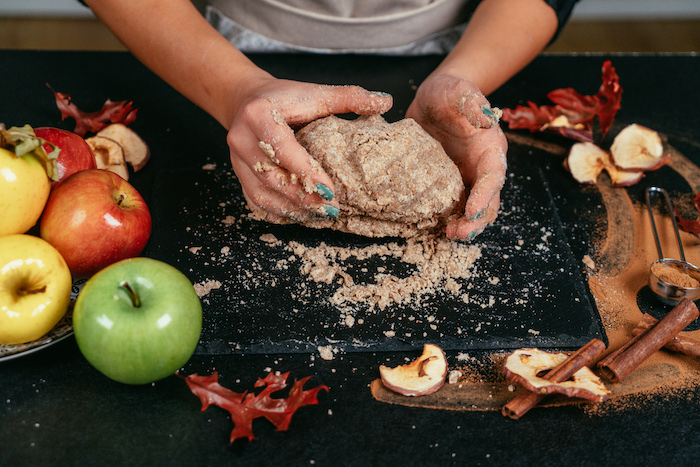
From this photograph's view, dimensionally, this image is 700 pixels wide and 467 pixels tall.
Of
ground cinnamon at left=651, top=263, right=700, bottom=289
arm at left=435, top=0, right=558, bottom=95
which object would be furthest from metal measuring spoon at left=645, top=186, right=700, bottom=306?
arm at left=435, top=0, right=558, bottom=95

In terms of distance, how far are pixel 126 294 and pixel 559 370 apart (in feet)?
2.35

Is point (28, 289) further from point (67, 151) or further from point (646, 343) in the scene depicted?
point (646, 343)

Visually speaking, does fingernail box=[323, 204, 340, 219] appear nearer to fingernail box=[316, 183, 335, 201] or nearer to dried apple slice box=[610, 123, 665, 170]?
fingernail box=[316, 183, 335, 201]

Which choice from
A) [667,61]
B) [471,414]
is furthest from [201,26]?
[667,61]

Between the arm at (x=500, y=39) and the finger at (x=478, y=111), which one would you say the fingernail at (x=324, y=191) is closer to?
the finger at (x=478, y=111)

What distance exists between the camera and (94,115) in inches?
58.8

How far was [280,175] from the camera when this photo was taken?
3.51 ft

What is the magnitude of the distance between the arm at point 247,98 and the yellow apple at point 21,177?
344 mm

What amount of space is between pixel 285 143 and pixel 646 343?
0.75m

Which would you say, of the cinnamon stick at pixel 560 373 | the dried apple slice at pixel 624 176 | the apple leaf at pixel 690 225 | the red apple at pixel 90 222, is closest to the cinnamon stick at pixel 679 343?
the cinnamon stick at pixel 560 373

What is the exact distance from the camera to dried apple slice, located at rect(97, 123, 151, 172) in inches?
54.3

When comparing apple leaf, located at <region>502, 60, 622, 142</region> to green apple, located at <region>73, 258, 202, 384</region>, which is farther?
apple leaf, located at <region>502, 60, 622, 142</region>

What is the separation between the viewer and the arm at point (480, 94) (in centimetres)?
111

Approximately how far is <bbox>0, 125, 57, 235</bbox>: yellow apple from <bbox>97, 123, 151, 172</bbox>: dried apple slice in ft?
1.35
